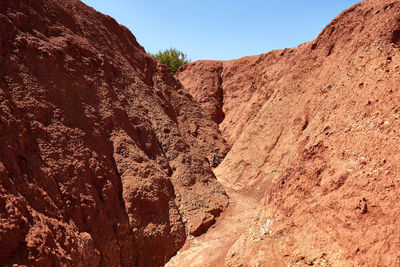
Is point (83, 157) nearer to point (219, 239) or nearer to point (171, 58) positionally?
point (219, 239)

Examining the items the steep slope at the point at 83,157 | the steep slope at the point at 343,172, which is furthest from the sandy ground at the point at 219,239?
the steep slope at the point at 343,172

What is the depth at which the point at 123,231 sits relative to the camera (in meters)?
5.83

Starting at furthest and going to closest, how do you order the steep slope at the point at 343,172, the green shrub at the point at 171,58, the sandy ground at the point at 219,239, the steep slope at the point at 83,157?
the green shrub at the point at 171,58, the sandy ground at the point at 219,239, the steep slope at the point at 83,157, the steep slope at the point at 343,172

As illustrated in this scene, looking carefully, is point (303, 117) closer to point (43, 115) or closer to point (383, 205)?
Answer: point (383, 205)

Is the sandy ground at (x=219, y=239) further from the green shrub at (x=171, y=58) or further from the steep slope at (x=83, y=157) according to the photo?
the green shrub at (x=171, y=58)

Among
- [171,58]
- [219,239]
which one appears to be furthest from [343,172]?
[171,58]

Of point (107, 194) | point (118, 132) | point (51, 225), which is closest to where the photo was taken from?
point (51, 225)

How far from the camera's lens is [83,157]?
19.7 feet

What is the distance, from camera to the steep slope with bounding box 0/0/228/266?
14.8ft

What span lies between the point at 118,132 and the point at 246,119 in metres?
8.12

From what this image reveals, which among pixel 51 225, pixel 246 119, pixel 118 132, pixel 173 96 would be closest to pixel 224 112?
pixel 246 119

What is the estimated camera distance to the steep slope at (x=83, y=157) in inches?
177

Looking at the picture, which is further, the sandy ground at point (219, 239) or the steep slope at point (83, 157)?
the sandy ground at point (219, 239)

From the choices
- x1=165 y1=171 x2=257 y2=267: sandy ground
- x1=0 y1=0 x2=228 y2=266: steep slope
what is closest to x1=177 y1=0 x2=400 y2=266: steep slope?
x1=165 y1=171 x2=257 y2=267: sandy ground
